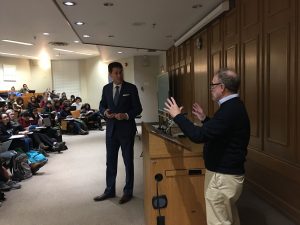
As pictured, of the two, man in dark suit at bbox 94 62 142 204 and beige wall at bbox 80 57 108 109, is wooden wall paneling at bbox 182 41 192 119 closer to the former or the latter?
man in dark suit at bbox 94 62 142 204

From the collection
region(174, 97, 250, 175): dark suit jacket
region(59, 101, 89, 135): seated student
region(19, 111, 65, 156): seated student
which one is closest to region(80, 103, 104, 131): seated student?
region(59, 101, 89, 135): seated student

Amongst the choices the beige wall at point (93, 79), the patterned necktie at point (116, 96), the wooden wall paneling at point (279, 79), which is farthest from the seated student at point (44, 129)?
the beige wall at point (93, 79)

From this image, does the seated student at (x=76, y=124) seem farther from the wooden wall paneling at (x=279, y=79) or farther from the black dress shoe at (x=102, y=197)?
the wooden wall paneling at (x=279, y=79)

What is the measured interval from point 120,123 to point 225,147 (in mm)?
1686

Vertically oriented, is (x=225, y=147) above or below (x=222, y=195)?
above

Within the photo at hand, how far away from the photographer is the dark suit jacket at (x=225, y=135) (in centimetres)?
179

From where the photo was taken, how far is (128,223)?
2836 millimetres

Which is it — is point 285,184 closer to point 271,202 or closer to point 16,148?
point 271,202

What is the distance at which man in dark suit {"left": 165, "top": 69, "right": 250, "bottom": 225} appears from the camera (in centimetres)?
183

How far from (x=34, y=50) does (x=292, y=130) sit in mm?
10621

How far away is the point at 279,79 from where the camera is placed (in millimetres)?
2920

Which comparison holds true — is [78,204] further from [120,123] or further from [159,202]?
[159,202]

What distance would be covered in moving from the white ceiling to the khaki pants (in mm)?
2843

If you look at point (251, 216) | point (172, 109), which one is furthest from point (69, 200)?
point (172, 109)
